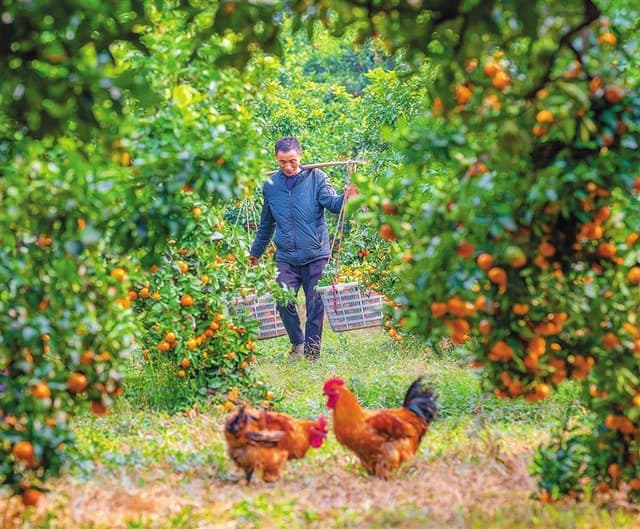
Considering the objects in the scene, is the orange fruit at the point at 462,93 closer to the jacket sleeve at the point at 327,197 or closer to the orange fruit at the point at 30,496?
the orange fruit at the point at 30,496

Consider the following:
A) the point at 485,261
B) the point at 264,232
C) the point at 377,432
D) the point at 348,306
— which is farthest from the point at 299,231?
the point at 485,261

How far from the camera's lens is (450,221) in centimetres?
428

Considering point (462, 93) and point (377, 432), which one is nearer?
point (462, 93)

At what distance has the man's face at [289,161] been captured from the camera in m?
10.5

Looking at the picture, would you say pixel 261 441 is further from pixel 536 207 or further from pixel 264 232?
pixel 264 232

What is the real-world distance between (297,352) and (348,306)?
0.72 m

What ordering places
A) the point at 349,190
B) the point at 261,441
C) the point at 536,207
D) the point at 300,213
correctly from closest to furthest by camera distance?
the point at 536,207 → the point at 261,441 → the point at 349,190 → the point at 300,213

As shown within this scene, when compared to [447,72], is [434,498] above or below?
below

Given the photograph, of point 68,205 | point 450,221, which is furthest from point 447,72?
point 68,205

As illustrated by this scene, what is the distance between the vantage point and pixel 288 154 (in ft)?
34.5

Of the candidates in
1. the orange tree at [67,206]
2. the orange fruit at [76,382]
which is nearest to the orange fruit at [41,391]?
the orange tree at [67,206]

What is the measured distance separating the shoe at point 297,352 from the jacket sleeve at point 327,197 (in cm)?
145

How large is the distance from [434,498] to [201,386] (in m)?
3.19

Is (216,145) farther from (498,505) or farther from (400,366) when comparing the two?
(400,366)
